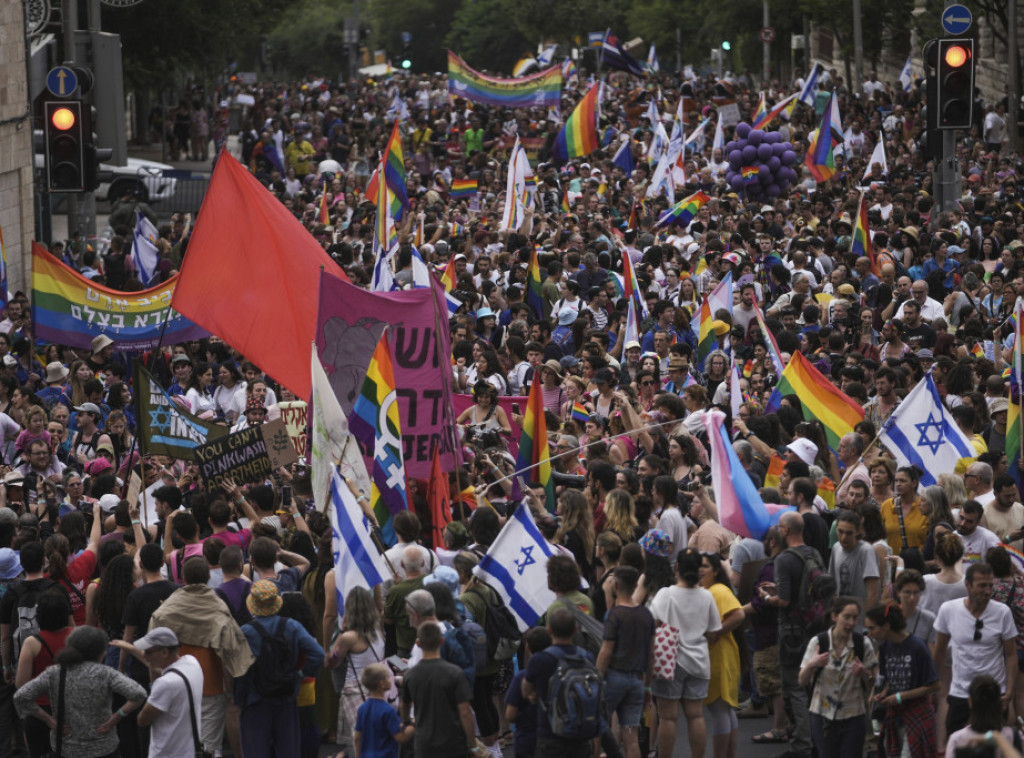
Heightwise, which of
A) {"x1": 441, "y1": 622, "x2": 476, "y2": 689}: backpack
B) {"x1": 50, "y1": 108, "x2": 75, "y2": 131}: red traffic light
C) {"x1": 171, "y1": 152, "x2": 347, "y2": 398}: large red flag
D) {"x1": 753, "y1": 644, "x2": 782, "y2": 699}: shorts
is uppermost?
{"x1": 50, "y1": 108, "x2": 75, "y2": 131}: red traffic light

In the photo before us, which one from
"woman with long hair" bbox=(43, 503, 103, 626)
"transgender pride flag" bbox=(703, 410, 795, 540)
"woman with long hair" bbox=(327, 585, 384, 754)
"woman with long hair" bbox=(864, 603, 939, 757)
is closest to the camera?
"woman with long hair" bbox=(864, 603, 939, 757)

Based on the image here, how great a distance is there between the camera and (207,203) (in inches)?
483

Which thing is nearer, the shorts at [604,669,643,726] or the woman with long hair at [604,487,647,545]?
the shorts at [604,669,643,726]

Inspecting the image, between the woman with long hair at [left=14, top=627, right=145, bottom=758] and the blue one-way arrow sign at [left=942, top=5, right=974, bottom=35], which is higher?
the blue one-way arrow sign at [left=942, top=5, right=974, bottom=35]

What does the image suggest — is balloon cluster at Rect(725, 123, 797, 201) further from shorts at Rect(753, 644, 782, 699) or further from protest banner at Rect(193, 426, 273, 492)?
shorts at Rect(753, 644, 782, 699)

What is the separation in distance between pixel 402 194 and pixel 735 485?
43.0 ft

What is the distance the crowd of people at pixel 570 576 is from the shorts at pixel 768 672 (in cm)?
2

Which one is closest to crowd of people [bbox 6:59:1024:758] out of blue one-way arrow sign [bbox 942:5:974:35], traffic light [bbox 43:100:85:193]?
traffic light [bbox 43:100:85:193]

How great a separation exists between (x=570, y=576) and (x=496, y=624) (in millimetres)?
649

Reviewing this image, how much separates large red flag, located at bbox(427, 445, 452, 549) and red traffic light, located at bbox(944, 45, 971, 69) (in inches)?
288

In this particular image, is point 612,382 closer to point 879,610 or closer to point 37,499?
point 37,499

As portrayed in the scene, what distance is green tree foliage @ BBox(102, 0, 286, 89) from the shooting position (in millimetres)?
39312

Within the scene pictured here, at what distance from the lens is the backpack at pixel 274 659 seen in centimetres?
906

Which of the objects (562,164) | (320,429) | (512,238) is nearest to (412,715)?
(320,429)
